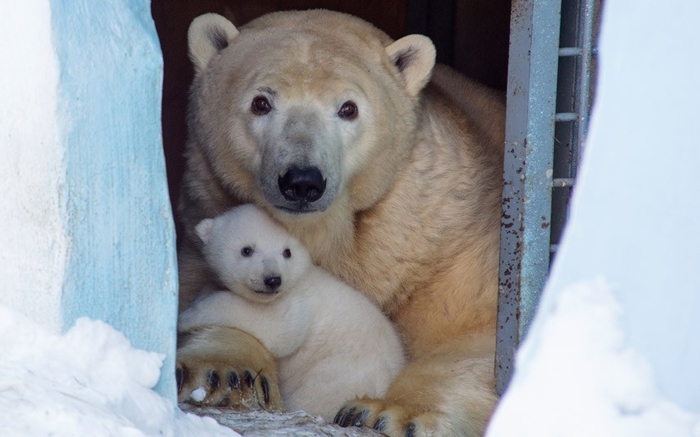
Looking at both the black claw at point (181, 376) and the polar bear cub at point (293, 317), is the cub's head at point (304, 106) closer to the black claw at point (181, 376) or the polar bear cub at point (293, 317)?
the polar bear cub at point (293, 317)

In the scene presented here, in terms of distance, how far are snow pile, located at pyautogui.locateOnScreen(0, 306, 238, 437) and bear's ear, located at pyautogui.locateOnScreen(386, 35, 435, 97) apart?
1835 millimetres

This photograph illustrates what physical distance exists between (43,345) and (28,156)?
0.41 metres

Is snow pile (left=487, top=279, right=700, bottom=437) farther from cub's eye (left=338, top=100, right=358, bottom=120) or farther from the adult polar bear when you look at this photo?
cub's eye (left=338, top=100, right=358, bottom=120)

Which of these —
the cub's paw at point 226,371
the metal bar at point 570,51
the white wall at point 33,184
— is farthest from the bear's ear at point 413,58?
the white wall at point 33,184

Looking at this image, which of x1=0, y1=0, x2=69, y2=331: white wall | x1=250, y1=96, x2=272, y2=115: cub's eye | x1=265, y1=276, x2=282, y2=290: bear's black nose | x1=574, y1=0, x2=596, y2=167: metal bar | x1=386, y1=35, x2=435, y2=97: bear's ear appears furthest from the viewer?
x1=386, y1=35, x2=435, y2=97: bear's ear

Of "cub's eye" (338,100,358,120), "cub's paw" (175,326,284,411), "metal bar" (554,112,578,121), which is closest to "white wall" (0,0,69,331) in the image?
"cub's paw" (175,326,284,411)

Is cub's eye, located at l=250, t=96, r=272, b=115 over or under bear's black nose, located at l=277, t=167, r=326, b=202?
over

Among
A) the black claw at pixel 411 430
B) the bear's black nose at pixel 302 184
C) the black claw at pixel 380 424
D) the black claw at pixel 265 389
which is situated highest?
the bear's black nose at pixel 302 184

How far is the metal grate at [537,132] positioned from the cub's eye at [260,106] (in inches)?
33.5

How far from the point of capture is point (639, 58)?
2021mm

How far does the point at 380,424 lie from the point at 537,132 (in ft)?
3.34

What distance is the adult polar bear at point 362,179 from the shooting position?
3.23 m

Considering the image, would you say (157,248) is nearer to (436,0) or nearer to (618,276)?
(618,276)

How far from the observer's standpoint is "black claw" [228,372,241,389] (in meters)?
3.05
